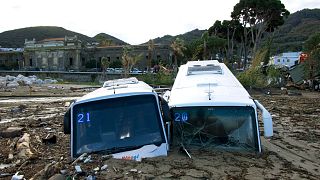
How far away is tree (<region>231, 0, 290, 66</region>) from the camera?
53.2m

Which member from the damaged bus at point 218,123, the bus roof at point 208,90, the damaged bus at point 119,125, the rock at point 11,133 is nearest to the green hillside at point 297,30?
the bus roof at point 208,90

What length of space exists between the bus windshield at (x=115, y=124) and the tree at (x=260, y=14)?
45907mm

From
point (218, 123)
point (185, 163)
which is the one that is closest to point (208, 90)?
point (218, 123)

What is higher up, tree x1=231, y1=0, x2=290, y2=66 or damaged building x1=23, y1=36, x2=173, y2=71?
tree x1=231, y1=0, x2=290, y2=66

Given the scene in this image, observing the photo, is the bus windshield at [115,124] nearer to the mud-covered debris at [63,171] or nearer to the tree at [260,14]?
the mud-covered debris at [63,171]

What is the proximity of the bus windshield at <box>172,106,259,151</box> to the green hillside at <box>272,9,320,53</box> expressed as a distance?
8782 centimetres

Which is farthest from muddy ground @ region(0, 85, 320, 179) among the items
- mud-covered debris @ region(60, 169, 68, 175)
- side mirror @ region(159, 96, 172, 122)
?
side mirror @ region(159, 96, 172, 122)

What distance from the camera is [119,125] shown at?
808cm

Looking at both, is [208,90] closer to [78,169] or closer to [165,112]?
[165,112]

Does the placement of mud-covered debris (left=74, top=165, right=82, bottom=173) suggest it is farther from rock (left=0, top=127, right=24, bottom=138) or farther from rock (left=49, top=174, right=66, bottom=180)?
rock (left=0, top=127, right=24, bottom=138)

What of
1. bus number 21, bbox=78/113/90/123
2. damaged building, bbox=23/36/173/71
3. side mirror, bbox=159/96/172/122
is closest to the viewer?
bus number 21, bbox=78/113/90/123

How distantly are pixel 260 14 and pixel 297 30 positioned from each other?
78.9 metres

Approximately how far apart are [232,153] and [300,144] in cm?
441

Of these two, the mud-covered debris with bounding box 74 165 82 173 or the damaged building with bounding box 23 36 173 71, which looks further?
the damaged building with bounding box 23 36 173 71
